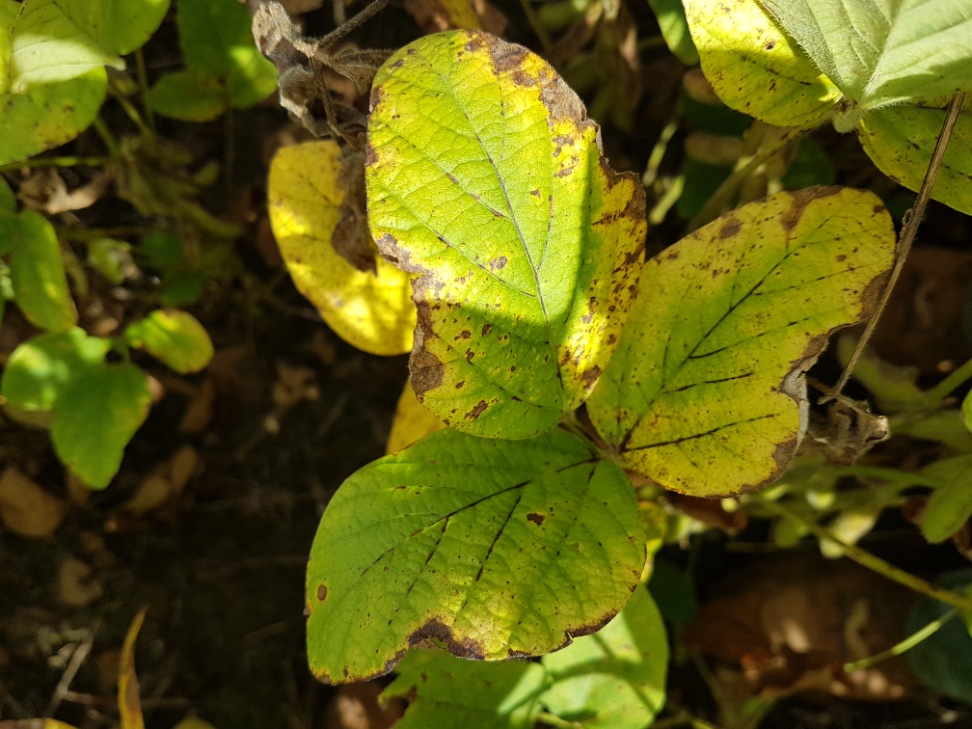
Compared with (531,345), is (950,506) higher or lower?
lower

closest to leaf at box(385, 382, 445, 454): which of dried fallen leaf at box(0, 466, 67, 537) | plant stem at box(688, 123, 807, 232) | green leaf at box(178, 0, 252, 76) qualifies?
plant stem at box(688, 123, 807, 232)

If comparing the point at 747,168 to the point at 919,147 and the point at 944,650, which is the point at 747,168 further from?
the point at 944,650

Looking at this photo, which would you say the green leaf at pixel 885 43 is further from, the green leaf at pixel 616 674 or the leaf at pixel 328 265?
the green leaf at pixel 616 674

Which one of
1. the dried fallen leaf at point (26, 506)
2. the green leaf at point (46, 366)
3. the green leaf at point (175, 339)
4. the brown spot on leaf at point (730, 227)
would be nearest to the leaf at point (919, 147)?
the brown spot on leaf at point (730, 227)

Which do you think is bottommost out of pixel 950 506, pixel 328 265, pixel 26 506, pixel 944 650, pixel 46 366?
pixel 26 506

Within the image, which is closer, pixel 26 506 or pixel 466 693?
pixel 466 693

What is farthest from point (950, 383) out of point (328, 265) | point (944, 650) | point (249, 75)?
point (249, 75)

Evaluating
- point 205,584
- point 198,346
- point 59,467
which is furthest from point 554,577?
point 59,467
